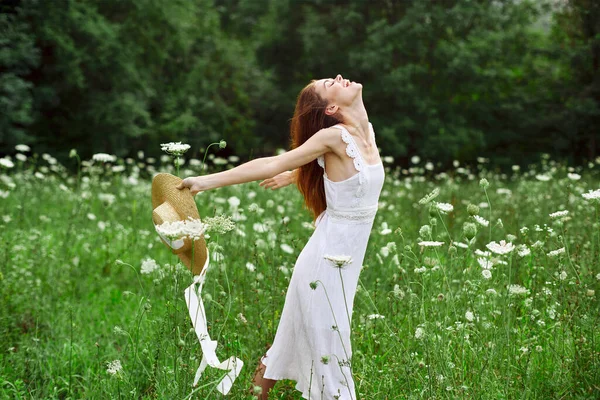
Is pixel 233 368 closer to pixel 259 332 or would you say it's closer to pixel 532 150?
pixel 259 332

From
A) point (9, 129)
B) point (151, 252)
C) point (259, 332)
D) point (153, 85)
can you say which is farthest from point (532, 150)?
point (259, 332)

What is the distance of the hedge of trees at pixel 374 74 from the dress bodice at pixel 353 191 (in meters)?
16.0

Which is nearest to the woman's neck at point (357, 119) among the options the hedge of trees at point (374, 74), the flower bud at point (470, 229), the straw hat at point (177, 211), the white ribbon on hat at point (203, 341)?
the flower bud at point (470, 229)

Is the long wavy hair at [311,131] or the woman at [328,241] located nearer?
the woman at [328,241]

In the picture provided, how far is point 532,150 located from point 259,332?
19923mm

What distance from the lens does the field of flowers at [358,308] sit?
262cm

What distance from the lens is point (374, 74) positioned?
2095 centimetres

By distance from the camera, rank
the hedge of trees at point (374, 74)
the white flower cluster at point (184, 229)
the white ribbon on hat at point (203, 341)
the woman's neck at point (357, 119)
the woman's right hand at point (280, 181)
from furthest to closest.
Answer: the hedge of trees at point (374, 74)
the woman's right hand at point (280, 181)
the woman's neck at point (357, 119)
the white ribbon on hat at point (203, 341)
the white flower cluster at point (184, 229)

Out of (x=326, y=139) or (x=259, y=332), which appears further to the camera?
(x=259, y=332)

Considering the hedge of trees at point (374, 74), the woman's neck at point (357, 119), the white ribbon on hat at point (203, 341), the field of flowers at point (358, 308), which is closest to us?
the white ribbon on hat at point (203, 341)

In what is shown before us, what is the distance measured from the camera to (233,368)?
243cm

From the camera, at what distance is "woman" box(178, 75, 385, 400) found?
2639 mm

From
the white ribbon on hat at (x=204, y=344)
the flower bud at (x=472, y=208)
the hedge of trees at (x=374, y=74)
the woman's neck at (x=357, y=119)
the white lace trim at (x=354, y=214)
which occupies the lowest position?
the hedge of trees at (x=374, y=74)

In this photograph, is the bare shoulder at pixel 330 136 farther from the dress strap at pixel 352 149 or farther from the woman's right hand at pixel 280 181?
the woman's right hand at pixel 280 181
